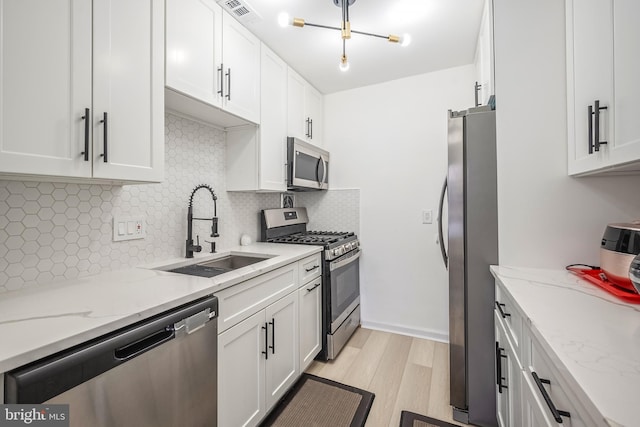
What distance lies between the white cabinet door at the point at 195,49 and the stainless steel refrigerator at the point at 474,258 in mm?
1438

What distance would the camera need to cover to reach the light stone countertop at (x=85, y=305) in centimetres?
69

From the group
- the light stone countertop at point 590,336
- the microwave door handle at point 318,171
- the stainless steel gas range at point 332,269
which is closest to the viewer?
the light stone countertop at point 590,336

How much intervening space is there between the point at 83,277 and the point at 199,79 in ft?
3.84

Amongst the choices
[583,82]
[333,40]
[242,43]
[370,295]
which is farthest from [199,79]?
[370,295]

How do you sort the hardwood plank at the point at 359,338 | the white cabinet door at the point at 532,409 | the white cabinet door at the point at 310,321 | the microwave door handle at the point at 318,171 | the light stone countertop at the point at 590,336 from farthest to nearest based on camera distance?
1. the microwave door handle at the point at 318,171
2. the hardwood plank at the point at 359,338
3. the white cabinet door at the point at 310,321
4. the white cabinet door at the point at 532,409
5. the light stone countertop at the point at 590,336

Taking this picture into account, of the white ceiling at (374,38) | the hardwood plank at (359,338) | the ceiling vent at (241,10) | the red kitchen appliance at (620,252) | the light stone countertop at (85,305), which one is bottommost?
the hardwood plank at (359,338)

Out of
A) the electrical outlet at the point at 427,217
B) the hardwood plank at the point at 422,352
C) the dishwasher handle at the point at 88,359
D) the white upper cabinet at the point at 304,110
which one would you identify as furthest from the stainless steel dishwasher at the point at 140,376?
the electrical outlet at the point at 427,217

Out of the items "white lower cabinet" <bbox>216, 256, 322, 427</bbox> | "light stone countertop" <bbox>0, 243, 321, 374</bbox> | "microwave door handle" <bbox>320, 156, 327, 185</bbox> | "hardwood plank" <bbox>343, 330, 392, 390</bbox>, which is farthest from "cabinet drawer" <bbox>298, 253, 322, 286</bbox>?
"microwave door handle" <bbox>320, 156, 327, 185</bbox>

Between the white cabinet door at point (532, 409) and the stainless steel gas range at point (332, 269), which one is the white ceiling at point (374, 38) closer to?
the stainless steel gas range at point (332, 269)

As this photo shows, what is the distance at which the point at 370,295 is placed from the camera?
2822 millimetres

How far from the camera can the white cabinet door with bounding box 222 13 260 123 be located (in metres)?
1.73

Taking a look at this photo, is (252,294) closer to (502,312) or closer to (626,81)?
(502,312)

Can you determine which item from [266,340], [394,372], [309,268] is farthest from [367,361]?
[266,340]

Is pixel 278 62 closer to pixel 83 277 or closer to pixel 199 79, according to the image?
pixel 199 79
